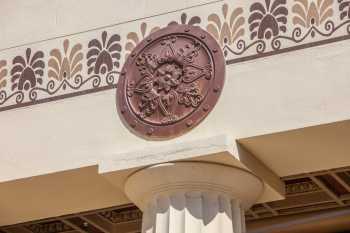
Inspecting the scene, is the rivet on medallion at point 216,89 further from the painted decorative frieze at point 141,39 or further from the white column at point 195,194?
the white column at point 195,194

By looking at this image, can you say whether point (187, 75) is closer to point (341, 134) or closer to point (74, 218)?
point (341, 134)

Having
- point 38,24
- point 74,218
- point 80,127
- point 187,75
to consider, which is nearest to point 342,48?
point 187,75

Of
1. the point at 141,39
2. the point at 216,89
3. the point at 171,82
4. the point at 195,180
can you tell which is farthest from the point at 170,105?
Answer: the point at 141,39

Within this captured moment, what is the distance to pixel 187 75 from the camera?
26.2ft

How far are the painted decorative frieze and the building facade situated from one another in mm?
11

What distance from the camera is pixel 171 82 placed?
7996 millimetres

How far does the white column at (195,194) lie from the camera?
7.70 metres

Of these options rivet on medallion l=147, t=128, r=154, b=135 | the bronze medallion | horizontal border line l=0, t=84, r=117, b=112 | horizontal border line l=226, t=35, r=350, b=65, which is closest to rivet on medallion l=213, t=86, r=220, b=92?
the bronze medallion

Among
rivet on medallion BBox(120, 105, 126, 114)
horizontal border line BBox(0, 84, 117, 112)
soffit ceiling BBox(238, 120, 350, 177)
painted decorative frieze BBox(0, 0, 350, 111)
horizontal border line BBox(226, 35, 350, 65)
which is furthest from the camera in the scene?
horizontal border line BBox(0, 84, 117, 112)

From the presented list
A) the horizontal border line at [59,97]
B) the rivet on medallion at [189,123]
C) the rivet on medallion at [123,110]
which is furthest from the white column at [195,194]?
the horizontal border line at [59,97]

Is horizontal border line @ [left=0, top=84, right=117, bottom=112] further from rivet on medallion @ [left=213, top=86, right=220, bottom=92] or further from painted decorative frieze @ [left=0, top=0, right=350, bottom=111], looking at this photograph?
rivet on medallion @ [left=213, top=86, right=220, bottom=92]

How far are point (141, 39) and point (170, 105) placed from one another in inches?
29.1

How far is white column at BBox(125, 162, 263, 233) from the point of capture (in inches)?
303

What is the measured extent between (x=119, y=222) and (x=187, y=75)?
3.49 meters
